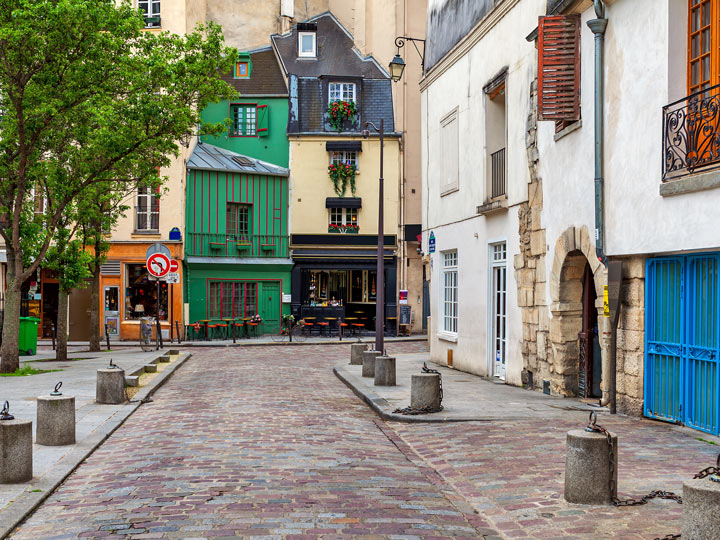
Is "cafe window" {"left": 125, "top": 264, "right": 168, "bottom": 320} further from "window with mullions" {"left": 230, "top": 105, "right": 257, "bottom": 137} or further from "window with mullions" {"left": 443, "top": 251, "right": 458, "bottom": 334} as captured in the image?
"window with mullions" {"left": 443, "top": 251, "right": 458, "bottom": 334}

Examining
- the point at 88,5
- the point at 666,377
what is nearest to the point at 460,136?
the point at 88,5

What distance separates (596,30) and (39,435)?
27.8 ft

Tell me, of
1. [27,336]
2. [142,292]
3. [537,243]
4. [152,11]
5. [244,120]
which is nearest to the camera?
[537,243]

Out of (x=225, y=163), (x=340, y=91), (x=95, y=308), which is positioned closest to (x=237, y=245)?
(x=225, y=163)

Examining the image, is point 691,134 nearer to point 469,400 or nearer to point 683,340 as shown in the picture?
point 683,340

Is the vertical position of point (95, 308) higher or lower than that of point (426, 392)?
higher

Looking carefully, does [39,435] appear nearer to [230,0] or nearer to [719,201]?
[719,201]

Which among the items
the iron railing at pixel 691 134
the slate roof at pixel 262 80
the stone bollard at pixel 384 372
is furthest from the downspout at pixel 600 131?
the slate roof at pixel 262 80

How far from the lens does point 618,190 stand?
33.9 ft

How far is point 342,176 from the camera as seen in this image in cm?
3409

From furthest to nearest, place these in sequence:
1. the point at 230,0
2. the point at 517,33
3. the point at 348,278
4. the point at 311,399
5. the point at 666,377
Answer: the point at 230,0 → the point at 348,278 → the point at 517,33 → the point at 311,399 → the point at 666,377

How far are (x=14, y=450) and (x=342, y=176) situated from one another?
28174 mm

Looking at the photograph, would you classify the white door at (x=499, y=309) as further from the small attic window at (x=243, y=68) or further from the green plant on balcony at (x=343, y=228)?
the small attic window at (x=243, y=68)

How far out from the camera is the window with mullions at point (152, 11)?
100.0ft
